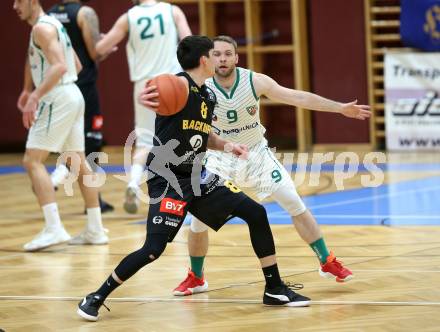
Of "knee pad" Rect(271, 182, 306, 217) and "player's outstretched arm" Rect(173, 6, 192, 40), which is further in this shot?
"player's outstretched arm" Rect(173, 6, 192, 40)

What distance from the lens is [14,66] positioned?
16438mm

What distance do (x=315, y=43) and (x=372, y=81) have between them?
106 centimetres

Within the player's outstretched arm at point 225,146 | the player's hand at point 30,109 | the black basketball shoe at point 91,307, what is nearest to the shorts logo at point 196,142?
the player's outstretched arm at point 225,146

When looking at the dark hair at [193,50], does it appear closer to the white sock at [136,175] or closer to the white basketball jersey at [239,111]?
the white basketball jersey at [239,111]

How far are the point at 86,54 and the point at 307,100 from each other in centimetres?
472

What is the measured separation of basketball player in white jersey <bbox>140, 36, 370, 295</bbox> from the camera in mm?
6363

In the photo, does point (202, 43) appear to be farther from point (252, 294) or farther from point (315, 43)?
point (315, 43)

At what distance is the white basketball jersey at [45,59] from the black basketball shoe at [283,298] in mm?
3211

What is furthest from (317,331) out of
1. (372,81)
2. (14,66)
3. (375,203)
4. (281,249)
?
(14,66)

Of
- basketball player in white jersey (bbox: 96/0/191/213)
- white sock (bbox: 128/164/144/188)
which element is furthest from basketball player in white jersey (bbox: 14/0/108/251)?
basketball player in white jersey (bbox: 96/0/191/213)

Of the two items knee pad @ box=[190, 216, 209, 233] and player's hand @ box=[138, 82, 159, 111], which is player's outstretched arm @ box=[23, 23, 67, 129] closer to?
knee pad @ box=[190, 216, 209, 233]

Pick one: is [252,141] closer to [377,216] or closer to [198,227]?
[198,227]

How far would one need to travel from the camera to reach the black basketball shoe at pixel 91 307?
5.78m

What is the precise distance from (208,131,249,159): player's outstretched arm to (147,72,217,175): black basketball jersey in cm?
11
